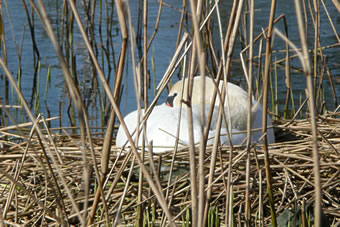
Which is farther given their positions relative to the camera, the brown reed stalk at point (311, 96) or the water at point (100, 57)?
the water at point (100, 57)

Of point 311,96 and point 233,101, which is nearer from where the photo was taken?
point 311,96

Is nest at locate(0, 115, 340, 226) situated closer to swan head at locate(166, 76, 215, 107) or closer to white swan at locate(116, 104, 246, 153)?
white swan at locate(116, 104, 246, 153)

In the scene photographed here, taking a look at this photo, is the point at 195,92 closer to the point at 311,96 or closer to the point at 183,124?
the point at 183,124

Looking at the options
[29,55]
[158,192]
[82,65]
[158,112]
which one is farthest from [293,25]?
[158,192]

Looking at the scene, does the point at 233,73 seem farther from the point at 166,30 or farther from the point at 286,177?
the point at 286,177

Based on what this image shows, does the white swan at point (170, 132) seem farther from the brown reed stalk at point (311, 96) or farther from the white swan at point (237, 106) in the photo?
the brown reed stalk at point (311, 96)

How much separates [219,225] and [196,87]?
1.11 metres

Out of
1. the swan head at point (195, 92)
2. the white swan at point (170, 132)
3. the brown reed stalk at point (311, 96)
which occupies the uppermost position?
the brown reed stalk at point (311, 96)

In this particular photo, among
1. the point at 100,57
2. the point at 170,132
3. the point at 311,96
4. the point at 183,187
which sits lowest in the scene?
the point at 183,187

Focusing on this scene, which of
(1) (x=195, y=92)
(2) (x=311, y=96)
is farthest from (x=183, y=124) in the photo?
(2) (x=311, y=96)

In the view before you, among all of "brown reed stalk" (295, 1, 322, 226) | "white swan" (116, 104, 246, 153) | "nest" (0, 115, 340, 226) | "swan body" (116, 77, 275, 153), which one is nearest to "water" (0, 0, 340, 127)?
"swan body" (116, 77, 275, 153)

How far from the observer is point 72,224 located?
190cm

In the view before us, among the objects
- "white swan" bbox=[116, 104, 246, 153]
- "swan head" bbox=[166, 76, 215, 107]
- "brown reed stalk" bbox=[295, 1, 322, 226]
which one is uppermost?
"brown reed stalk" bbox=[295, 1, 322, 226]

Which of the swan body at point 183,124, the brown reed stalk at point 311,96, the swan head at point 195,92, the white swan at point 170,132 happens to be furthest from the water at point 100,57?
the brown reed stalk at point 311,96
